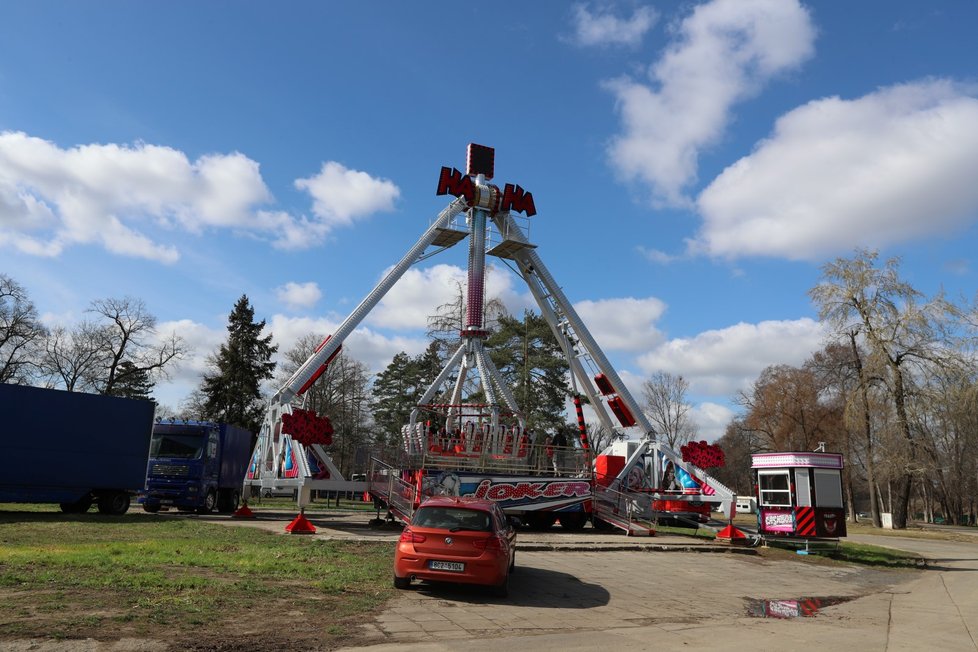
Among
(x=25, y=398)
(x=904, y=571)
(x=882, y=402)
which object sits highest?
(x=882, y=402)

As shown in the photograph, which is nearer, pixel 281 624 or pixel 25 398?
pixel 281 624

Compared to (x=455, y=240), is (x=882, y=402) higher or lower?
lower

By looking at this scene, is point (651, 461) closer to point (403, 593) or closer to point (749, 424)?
point (403, 593)

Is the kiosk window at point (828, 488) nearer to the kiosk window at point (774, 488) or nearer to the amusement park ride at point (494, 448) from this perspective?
the kiosk window at point (774, 488)

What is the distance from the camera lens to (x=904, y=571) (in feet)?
66.8

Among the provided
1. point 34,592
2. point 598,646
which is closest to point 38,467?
point 34,592

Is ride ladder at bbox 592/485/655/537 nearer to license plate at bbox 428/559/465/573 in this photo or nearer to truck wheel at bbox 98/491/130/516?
license plate at bbox 428/559/465/573

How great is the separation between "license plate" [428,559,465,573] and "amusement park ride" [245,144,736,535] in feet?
34.6

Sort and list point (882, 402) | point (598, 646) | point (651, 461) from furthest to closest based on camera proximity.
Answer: point (882, 402) → point (651, 461) → point (598, 646)

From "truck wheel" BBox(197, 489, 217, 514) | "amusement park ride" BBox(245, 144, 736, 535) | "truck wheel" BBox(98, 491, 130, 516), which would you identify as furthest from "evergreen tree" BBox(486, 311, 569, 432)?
"truck wheel" BBox(98, 491, 130, 516)

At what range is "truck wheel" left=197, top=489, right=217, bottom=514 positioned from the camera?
27078mm

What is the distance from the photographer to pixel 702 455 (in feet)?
97.3

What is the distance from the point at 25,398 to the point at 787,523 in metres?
24.4

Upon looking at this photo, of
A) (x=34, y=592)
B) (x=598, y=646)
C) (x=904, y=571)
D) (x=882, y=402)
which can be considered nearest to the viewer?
(x=598, y=646)
